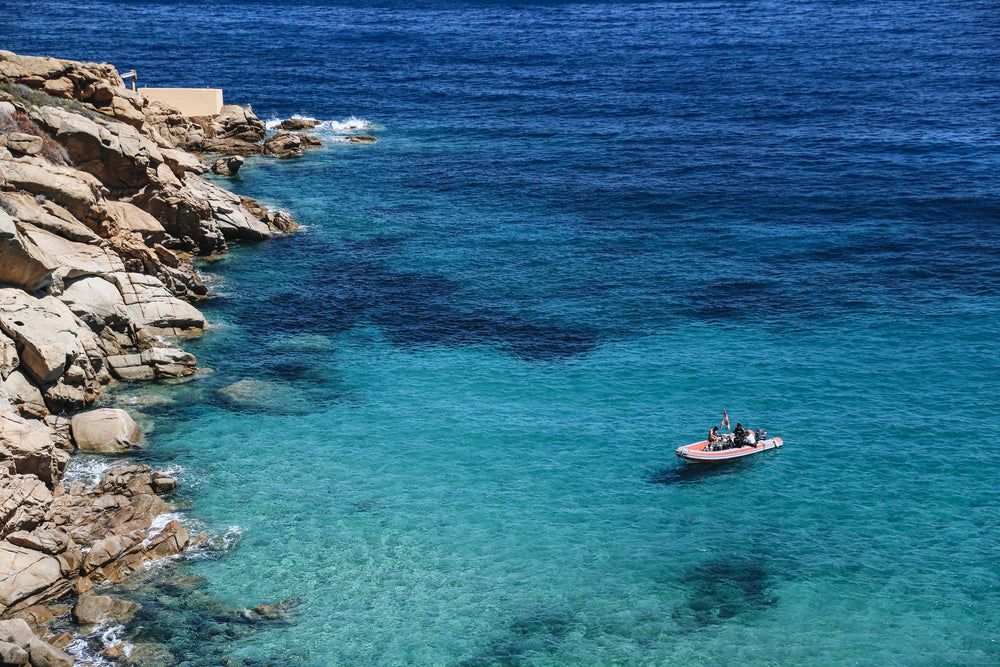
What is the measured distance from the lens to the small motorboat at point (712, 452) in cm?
4575

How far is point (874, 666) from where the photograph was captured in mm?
33906

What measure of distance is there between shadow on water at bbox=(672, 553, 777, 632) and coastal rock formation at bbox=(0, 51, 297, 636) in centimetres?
2058

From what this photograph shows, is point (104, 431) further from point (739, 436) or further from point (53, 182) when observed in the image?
point (739, 436)

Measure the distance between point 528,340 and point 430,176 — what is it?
3902 centimetres

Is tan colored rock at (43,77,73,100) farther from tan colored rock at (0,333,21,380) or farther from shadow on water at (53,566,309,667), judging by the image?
shadow on water at (53,566,309,667)

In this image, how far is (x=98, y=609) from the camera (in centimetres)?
3450

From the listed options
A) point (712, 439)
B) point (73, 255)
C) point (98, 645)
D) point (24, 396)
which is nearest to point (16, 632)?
point (98, 645)

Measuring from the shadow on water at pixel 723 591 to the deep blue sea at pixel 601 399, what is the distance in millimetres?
139

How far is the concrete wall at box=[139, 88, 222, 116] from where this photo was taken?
100 m

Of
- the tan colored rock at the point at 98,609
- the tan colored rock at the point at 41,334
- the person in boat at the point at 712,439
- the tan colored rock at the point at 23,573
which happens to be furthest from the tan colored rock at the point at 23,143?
the person in boat at the point at 712,439

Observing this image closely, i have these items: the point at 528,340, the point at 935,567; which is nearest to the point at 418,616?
the point at 935,567

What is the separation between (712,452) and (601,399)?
8322 millimetres

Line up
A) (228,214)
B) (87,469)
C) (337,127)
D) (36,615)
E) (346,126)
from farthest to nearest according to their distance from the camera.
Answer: (346,126) → (337,127) → (228,214) → (87,469) → (36,615)

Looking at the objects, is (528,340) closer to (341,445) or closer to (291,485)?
(341,445)
